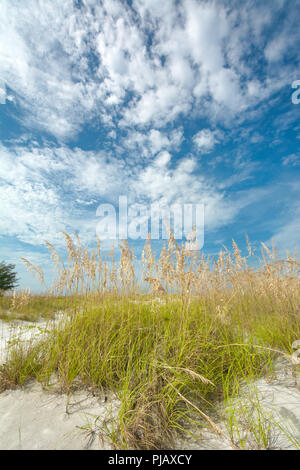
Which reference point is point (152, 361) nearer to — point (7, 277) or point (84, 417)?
point (84, 417)

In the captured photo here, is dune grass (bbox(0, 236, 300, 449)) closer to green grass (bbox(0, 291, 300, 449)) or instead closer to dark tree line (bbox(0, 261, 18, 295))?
green grass (bbox(0, 291, 300, 449))

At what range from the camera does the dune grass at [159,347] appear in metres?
2.06

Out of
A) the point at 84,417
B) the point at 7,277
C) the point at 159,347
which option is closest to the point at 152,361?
the point at 159,347

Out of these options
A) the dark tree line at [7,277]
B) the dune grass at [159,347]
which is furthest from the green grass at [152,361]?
the dark tree line at [7,277]

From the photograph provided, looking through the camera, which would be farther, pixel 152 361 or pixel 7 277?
pixel 7 277

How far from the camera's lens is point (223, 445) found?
178 cm

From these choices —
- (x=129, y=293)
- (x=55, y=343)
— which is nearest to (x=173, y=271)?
(x=129, y=293)

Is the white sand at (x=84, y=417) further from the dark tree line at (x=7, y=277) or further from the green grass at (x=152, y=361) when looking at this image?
the dark tree line at (x=7, y=277)

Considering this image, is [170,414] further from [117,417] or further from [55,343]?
[55,343]

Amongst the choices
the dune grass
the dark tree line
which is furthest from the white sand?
the dark tree line

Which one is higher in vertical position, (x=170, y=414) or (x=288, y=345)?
(x=288, y=345)

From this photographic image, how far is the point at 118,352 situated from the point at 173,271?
4.05 feet

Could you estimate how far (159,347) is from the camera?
2.84m

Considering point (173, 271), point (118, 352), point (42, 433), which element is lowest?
point (42, 433)
